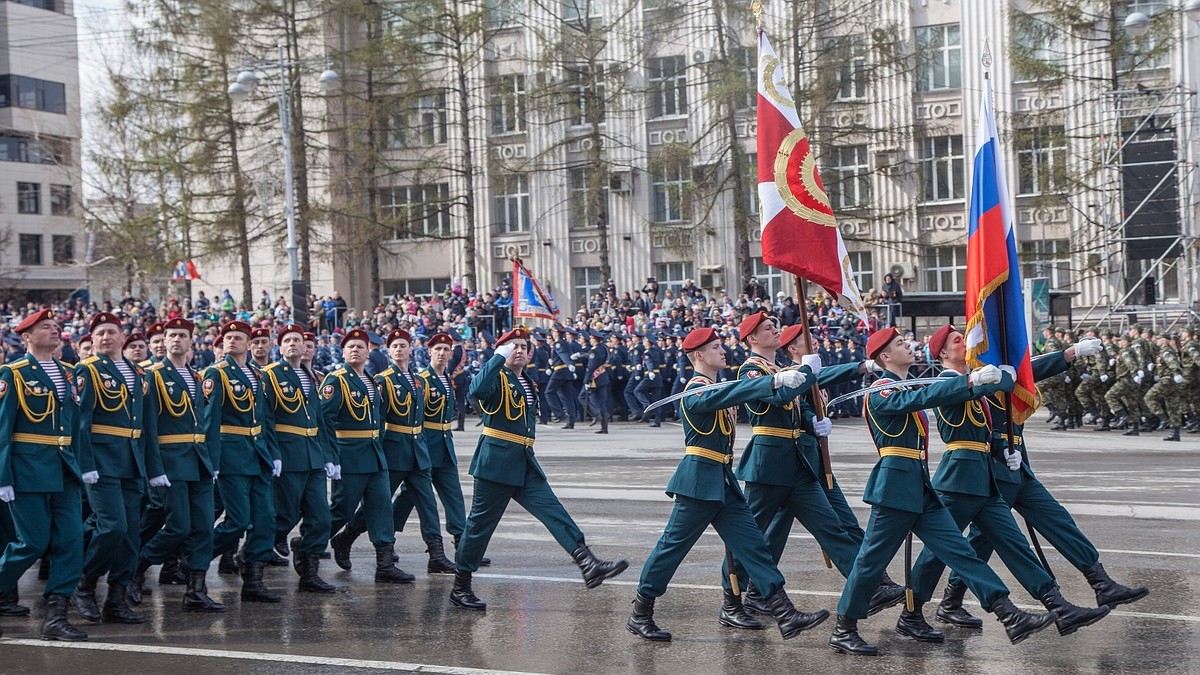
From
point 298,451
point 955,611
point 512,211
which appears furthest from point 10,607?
point 512,211

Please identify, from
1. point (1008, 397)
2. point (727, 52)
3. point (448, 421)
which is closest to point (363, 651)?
point (448, 421)

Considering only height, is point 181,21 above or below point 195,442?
above

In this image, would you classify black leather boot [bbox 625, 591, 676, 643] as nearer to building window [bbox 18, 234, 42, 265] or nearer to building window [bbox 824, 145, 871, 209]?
building window [bbox 824, 145, 871, 209]

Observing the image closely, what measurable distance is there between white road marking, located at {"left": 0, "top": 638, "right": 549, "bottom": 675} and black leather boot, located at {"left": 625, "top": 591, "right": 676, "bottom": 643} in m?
1.05

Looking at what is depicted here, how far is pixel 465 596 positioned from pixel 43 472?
112 inches

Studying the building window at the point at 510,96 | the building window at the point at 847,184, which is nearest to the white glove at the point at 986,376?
the building window at the point at 847,184

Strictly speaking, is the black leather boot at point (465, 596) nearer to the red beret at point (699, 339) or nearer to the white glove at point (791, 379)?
the red beret at point (699, 339)

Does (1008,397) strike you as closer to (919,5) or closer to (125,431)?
(125,431)

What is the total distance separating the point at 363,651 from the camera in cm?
798

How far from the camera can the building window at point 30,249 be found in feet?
214

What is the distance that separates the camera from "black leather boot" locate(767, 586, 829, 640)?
7781mm

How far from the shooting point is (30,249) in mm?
65500

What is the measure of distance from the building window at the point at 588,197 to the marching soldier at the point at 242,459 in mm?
31914

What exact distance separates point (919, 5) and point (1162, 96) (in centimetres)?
1063
